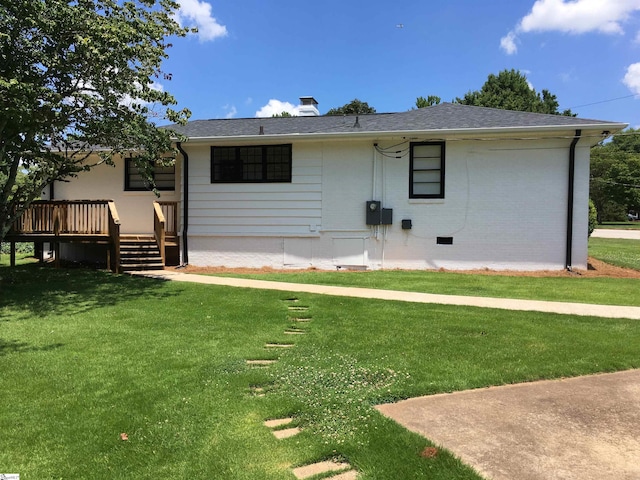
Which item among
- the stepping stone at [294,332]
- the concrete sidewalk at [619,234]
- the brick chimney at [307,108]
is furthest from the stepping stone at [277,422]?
the concrete sidewalk at [619,234]

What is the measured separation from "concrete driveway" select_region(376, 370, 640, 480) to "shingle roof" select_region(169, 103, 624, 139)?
30.2 ft

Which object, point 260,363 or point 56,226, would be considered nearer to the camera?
point 260,363

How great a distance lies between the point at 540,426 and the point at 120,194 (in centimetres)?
1436

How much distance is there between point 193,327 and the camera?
20.5 ft

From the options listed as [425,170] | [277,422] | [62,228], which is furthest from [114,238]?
[277,422]

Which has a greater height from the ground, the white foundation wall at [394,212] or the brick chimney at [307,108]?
the brick chimney at [307,108]

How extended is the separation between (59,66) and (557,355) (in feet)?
29.2

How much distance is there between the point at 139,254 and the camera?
12.4 m

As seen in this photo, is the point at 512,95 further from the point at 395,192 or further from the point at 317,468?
the point at 317,468

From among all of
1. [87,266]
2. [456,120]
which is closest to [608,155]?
[456,120]

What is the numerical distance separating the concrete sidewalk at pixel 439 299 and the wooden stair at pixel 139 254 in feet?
4.83

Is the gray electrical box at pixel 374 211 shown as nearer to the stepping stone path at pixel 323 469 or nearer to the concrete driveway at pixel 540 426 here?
the concrete driveway at pixel 540 426

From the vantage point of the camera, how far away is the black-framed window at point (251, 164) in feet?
44.3

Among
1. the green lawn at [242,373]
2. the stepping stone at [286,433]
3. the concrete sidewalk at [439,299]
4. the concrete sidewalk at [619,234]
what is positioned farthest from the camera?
the concrete sidewalk at [619,234]
